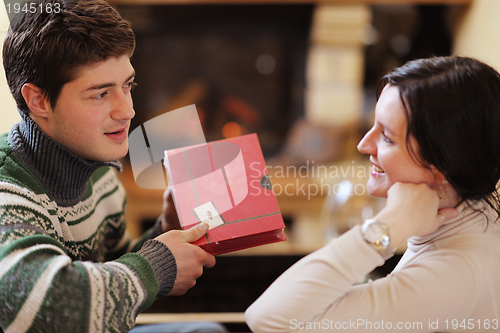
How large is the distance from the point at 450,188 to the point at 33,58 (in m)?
0.73

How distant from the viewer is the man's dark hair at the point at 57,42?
0.63 m

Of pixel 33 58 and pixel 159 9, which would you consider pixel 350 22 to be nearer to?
pixel 159 9

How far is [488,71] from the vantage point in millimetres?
584

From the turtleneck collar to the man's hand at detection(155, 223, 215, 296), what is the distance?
23 centimetres

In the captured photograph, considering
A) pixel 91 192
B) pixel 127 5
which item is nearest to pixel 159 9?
pixel 127 5

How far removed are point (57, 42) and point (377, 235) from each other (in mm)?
602

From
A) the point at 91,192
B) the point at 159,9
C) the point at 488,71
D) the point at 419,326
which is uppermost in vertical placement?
the point at 159,9

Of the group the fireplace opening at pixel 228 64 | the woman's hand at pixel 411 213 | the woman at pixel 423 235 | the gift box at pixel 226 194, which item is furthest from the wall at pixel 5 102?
the fireplace opening at pixel 228 64

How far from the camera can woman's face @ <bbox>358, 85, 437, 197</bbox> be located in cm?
58

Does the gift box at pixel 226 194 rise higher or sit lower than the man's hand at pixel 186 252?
higher

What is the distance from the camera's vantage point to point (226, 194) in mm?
724

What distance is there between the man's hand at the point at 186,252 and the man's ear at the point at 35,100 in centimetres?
32

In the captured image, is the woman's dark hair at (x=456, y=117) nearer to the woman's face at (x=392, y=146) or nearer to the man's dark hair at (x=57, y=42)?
the woman's face at (x=392, y=146)

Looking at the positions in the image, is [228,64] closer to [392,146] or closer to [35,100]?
[35,100]
